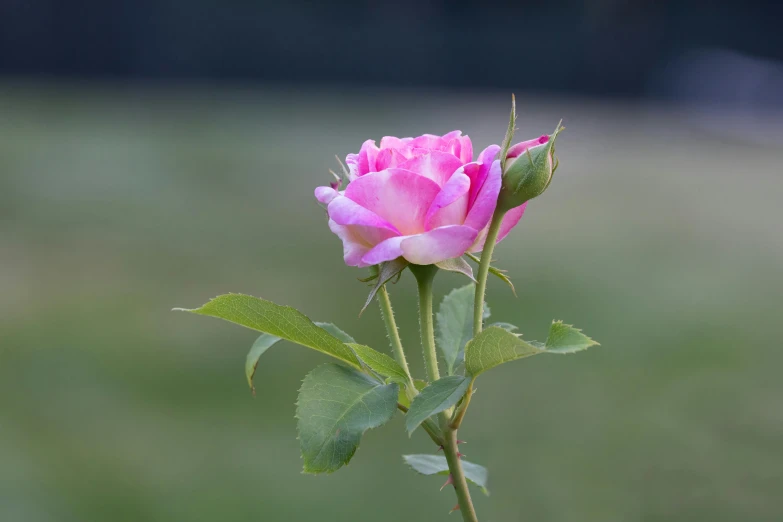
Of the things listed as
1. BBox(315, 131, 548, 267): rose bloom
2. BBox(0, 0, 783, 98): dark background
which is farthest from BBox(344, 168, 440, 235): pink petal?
BBox(0, 0, 783, 98): dark background

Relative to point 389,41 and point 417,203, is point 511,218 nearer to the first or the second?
point 417,203

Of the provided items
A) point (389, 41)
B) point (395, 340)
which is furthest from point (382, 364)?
point (389, 41)

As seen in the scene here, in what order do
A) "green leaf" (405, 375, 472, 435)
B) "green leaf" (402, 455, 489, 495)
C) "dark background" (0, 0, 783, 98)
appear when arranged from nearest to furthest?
"green leaf" (405, 375, 472, 435) → "green leaf" (402, 455, 489, 495) → "dark background" (0, 0, 783, 98)

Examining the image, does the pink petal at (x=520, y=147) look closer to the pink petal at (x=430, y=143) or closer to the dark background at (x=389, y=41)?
the pink petal at (x=430, y=143)

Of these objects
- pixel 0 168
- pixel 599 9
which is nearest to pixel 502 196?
pixel 0 168

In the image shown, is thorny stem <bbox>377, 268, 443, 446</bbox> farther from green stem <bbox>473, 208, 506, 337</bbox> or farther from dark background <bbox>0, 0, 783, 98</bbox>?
dark background <bbox>0, 0, 783, 98</bbox>

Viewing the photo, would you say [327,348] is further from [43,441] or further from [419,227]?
[43,441]
